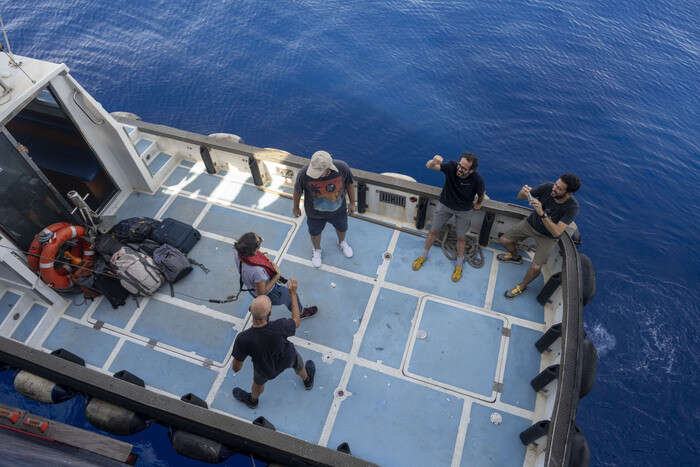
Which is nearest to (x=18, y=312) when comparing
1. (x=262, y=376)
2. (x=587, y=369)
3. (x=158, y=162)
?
(x=158, y=162)

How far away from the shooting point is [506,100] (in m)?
13.6

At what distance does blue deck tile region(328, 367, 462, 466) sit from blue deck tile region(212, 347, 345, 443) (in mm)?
220

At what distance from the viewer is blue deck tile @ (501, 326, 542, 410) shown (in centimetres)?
502

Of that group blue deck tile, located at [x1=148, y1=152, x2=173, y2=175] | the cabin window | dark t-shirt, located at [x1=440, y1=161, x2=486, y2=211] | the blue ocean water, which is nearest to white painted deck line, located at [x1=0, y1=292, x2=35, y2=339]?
the cabin window

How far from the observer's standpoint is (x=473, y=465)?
4.60 meters

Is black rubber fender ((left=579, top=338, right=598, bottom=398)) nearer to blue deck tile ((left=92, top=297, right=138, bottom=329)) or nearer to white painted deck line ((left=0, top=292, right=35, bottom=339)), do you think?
blue deck tile ((left=92, top=297, right=138, bottom=329))

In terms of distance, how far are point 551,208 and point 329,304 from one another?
10.4ft

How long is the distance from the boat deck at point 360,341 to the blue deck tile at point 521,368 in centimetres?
1

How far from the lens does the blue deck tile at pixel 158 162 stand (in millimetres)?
7375

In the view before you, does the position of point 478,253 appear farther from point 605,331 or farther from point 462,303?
point 605,331

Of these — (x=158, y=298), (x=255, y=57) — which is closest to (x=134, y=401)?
(x=158, y=298)

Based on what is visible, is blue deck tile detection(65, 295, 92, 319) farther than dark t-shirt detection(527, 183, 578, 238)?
Yes

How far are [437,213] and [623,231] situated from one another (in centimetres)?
711

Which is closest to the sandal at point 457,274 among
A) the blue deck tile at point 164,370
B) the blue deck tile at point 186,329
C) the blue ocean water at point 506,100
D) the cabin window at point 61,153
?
the blue deck tile at point 186,329
